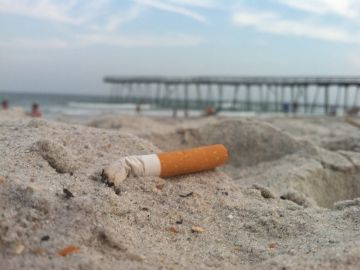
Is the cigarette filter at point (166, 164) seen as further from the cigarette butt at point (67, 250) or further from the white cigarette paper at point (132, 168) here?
the cigarette butt at point (67, 250)

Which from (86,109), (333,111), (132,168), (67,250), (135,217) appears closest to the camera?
(67,250)

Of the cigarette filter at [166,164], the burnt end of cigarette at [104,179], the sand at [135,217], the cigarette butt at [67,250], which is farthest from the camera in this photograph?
the cigarette filter at [166,164]

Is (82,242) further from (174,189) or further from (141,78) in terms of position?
(141,78)

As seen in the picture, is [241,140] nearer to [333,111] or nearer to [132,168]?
[132,168]

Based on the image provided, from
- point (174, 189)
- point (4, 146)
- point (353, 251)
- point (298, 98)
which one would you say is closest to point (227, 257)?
point (353, 251)

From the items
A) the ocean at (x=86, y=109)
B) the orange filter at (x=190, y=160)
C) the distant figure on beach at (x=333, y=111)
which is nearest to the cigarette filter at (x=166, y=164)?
the orange filter at (x=190, y=160)

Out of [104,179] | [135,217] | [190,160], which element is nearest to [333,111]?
[190,160]
